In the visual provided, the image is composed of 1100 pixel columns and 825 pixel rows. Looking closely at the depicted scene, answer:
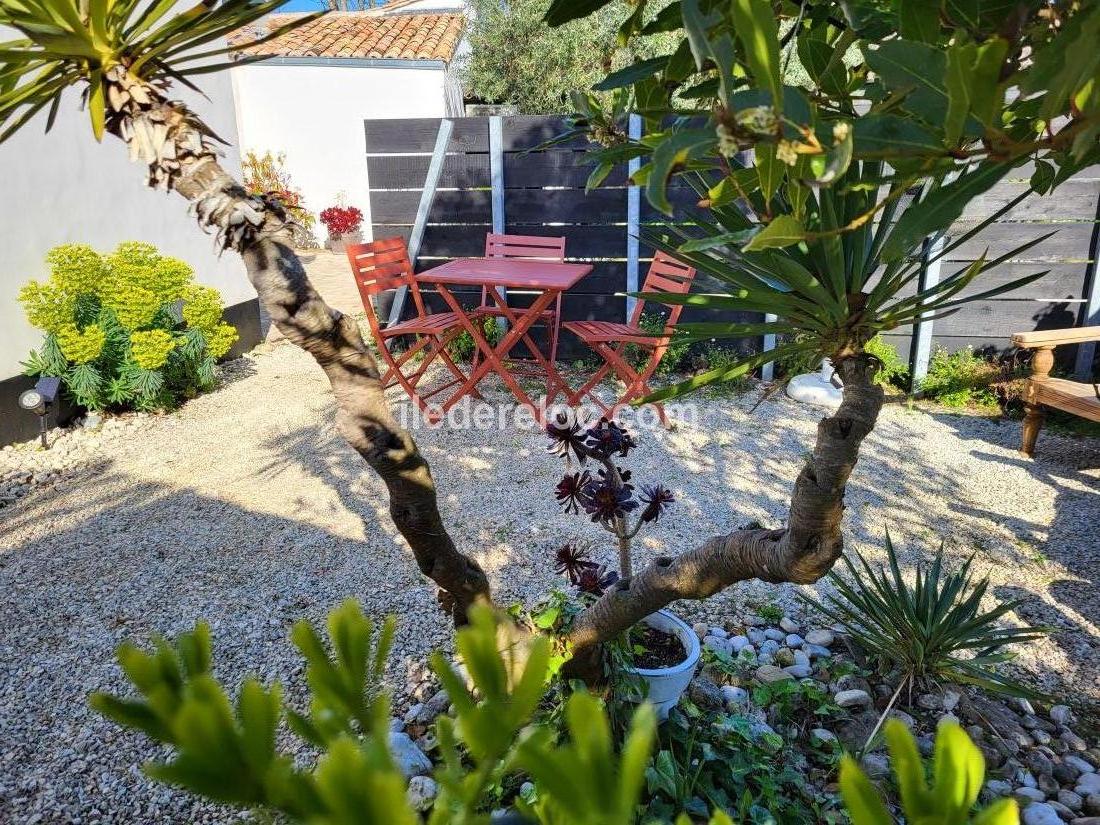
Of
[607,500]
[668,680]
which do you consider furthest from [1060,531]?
[607,500]

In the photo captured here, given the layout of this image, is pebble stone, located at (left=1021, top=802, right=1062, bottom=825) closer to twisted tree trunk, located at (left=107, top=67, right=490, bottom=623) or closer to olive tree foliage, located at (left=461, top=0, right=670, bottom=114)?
twisted tree trunk, located at (left=107, top=67, right=490, bottom=623)

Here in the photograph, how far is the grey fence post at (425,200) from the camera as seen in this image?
622 cm

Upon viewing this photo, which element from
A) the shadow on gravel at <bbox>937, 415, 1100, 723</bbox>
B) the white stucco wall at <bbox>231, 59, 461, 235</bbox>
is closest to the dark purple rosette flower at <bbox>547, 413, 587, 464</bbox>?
the shadow on gravel at <bbox>937, 415, 1100, 723</bbox>

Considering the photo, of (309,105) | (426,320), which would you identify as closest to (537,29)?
(309,105)

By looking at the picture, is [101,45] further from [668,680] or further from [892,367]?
[892,367]

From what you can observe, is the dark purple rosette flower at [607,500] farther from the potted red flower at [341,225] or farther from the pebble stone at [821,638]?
the potted red flower at [341,225]

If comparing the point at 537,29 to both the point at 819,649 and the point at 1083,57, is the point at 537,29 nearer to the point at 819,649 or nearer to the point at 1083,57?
the point at 819,649

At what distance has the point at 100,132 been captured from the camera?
3.30ft

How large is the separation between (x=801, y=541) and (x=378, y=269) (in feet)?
15.9

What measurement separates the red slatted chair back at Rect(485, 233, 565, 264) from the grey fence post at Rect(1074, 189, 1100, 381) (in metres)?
3.84

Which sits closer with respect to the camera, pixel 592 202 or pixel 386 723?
pixel 386 723

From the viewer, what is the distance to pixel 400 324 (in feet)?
17.8

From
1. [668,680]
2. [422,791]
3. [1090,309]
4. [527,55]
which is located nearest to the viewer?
[422,791]

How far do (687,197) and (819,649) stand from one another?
13.6 feet
